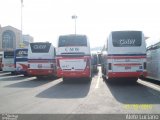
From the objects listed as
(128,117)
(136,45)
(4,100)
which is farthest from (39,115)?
(136,45)

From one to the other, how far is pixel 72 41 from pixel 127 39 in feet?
13.0

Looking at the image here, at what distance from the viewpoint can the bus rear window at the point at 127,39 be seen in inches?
821

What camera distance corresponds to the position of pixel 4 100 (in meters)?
13.9

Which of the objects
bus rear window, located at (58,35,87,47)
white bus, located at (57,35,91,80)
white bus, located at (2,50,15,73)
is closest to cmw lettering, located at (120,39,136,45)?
white bus, located at (57,35,91,80)

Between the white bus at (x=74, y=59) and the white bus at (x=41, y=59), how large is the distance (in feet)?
14.2

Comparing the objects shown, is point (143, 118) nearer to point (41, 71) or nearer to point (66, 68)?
point (66, 68)

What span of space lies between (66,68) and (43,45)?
18.8ft

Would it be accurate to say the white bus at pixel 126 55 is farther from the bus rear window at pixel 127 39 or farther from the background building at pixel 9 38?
the background building at pixel 9 38

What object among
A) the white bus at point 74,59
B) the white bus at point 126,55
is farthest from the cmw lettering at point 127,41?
the white bus at point 74,59

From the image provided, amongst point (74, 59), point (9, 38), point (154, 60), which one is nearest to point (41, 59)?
point (74, 59)

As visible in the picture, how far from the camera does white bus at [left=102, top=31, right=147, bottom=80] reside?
20406mm

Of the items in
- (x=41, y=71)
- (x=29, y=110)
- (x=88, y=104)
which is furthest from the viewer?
(x=41, y=71)

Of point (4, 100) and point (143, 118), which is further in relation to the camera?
point (4, 100)

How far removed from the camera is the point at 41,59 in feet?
88.3
